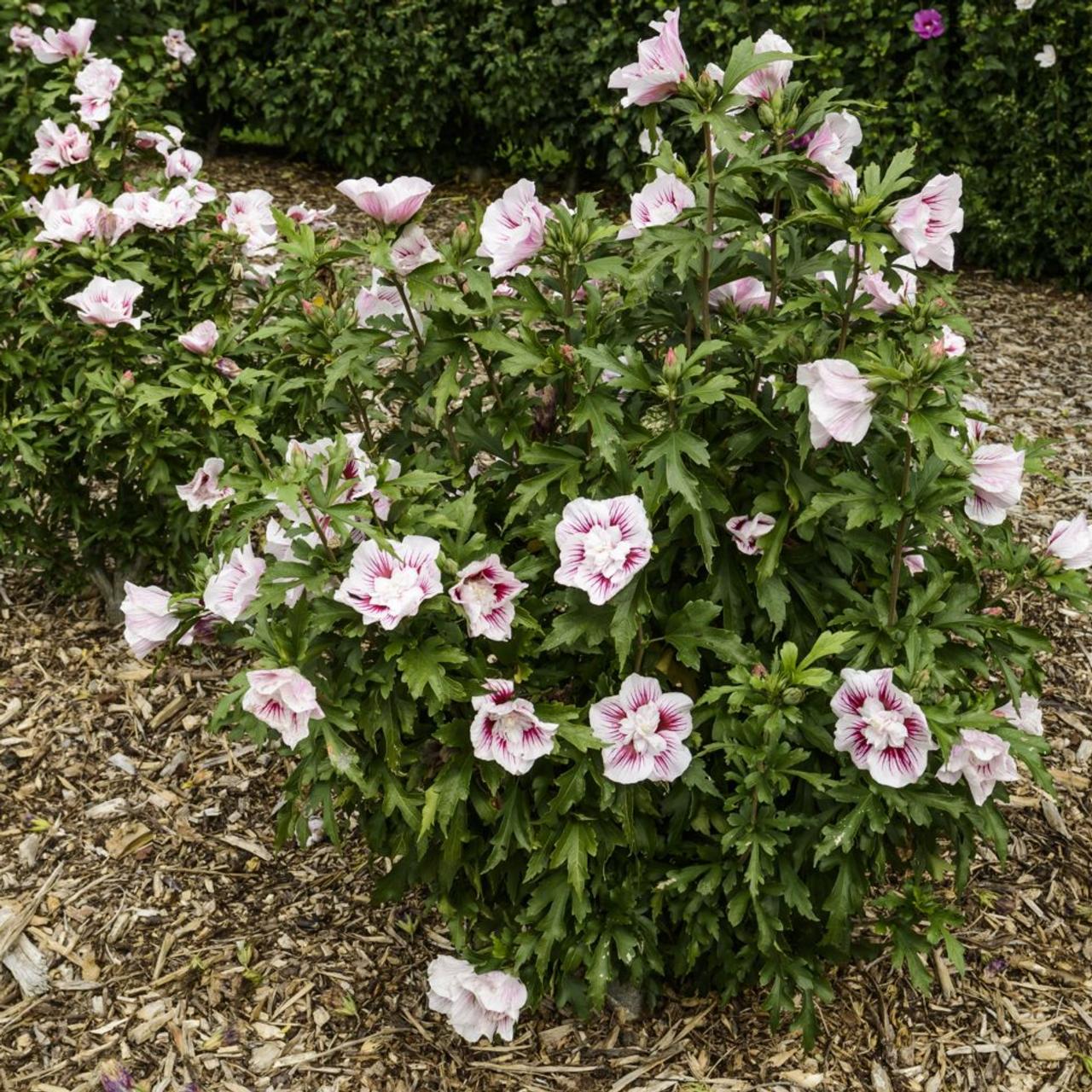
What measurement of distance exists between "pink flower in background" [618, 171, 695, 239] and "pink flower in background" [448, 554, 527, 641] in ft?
2.23

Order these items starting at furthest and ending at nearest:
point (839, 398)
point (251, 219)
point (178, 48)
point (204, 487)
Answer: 1. point (178, 48)
2. point (251, 219)
3. point (204, 487)
4. point (839, 398)

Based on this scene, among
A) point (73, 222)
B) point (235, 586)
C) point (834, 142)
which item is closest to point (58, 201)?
point (73, 222)

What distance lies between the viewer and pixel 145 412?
3330mm

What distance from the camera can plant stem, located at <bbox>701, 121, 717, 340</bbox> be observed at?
209cm

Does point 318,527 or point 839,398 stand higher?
point 839,398

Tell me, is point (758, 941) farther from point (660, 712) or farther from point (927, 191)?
point (927, 191)

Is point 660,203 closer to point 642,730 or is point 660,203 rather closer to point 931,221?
point 931,221

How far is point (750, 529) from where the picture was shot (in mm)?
2238

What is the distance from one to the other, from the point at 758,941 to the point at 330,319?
57.1 inches

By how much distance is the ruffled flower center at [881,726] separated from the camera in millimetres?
2102

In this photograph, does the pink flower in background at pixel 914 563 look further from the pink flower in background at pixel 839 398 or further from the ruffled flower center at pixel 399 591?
the ruffled flower center at pixel 399 591

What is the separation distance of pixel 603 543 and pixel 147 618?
3.15ft

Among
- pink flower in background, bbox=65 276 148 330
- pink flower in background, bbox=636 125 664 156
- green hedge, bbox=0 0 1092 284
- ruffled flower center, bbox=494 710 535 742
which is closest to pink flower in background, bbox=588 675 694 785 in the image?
ruffled flower center, bbox=494 710 535 742

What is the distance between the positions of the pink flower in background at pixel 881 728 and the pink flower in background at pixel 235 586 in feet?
3.46
